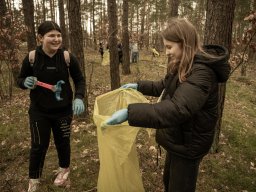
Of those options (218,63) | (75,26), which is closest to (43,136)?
(218,63)

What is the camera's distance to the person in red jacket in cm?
186

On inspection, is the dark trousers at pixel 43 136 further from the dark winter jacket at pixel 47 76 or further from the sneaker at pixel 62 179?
the sneaker at pixel 62 179

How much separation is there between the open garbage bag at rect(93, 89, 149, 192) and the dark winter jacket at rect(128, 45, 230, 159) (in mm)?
452

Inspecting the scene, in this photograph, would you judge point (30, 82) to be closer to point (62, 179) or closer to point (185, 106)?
point (62, 179)

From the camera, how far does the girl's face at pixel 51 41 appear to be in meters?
3.01

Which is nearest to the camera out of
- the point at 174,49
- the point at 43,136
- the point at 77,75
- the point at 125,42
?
the point at 174,49

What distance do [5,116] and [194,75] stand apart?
5.91m

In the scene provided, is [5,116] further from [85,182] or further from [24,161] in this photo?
[85,182]

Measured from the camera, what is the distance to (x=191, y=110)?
1855 millimetres

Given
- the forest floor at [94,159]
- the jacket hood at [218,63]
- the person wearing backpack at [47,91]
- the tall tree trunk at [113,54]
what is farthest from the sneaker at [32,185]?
the tall tree trunk at [113,54]

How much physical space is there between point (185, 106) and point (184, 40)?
54 cm

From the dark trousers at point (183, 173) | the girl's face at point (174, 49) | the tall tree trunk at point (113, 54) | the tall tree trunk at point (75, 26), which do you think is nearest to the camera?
the girl's face at point (174, 49)

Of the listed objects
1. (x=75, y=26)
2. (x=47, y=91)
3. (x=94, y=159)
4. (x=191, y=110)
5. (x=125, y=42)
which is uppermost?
(x=75, y=26)

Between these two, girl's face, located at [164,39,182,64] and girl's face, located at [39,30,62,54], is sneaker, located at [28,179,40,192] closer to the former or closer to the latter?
girl's face, located at [39,30,62,54]
